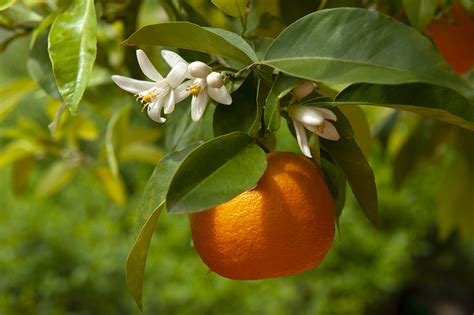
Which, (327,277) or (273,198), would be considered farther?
(327,277)

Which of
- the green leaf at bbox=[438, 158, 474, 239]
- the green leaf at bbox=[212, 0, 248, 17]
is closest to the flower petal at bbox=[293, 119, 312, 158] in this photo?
the green leaf at bbox=[212, 0, 248, 17]

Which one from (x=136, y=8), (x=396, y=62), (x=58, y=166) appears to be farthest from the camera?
(x=58, y=166)

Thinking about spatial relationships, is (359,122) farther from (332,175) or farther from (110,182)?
(110,182)

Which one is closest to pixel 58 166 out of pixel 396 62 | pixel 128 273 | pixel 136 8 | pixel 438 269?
pixel 136 8

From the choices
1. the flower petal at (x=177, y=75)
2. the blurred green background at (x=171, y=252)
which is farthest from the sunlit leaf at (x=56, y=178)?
the flower petal at (x=177, y=75)

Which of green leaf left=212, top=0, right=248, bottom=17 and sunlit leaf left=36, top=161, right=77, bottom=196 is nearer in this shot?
green leaf left=212, top=0, right=248, bottom=17

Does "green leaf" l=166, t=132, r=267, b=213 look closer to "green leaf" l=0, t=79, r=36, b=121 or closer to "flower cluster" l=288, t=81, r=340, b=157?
"flower cluster" l=288, t=81, r=340, b=157

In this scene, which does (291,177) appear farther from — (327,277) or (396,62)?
(327,277)
